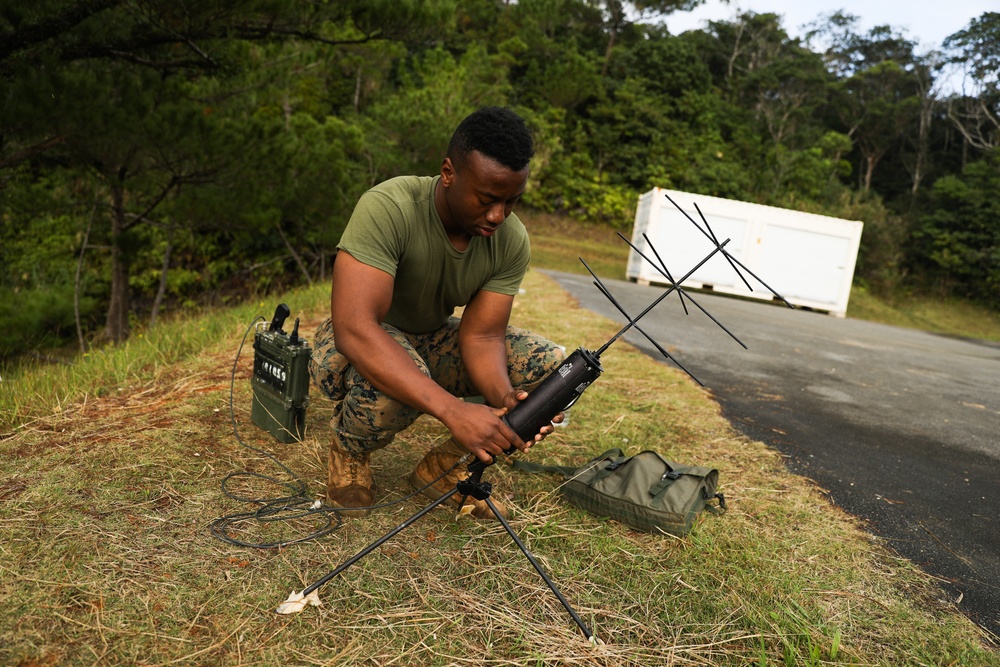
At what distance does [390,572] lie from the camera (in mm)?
1800

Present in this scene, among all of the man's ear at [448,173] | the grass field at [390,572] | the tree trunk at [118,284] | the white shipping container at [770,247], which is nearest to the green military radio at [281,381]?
the grass field at [390,572]

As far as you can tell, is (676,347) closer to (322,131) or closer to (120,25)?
(120,25)

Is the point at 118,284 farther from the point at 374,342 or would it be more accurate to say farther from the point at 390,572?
the point at 390,572

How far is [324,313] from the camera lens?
5.70 meters

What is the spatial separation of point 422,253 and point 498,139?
449 millimetres

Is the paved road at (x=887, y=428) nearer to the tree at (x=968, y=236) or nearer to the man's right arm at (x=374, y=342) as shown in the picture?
the man's right arm at (x=374, y=342)

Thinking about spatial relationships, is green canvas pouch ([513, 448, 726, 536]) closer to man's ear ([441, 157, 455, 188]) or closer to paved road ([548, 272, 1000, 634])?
paved road ([548, 272, 1000, 634])

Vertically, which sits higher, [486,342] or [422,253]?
[422,253]

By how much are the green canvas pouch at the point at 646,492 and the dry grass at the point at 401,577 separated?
0.06m

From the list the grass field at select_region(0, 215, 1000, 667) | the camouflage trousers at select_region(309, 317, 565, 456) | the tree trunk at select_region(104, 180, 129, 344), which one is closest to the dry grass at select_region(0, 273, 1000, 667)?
the grass field at select_region(0, 215, 1000, 667)

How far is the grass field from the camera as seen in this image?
4.96 feet

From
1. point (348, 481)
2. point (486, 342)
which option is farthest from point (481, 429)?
point (348, 481)

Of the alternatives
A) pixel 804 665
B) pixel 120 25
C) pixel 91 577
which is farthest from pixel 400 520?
pixel 120 25

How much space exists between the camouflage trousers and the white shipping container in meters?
13.2
